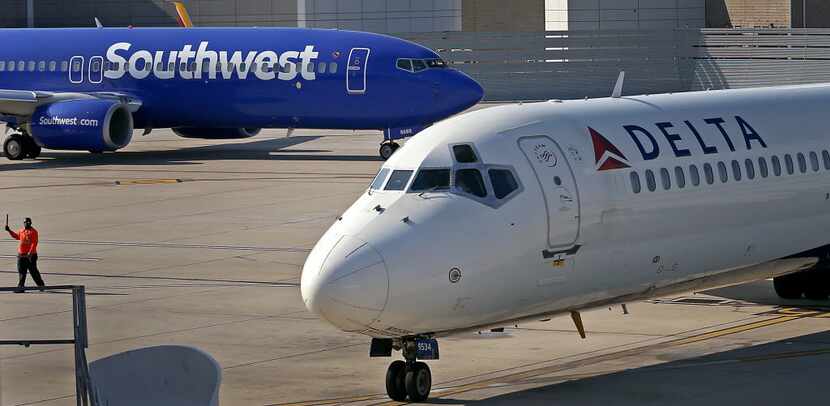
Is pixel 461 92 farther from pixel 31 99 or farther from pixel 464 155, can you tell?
pixel 464 155

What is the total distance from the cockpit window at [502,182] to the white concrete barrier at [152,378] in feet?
14.4

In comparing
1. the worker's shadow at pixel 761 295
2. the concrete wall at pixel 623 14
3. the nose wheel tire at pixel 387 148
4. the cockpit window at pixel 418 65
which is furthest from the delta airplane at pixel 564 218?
the concrete wall at pixel 623 14

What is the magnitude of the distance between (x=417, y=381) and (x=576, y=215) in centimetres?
265

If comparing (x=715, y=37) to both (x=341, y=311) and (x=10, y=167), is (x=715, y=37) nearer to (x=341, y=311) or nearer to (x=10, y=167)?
(x=10, y=167)

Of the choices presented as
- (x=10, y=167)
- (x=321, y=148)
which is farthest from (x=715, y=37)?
(x=10, y=167)

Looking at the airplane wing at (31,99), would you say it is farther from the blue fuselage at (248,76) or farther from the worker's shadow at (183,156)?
the worker's shadow at (183,156)

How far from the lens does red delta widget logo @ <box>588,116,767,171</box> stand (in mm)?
18625

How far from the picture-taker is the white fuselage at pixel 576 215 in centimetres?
1630

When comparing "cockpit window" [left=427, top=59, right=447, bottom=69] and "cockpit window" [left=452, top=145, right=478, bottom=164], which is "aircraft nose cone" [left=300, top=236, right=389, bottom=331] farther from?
"cockpit window" [left=427, top=59, right=447, bottom=69]

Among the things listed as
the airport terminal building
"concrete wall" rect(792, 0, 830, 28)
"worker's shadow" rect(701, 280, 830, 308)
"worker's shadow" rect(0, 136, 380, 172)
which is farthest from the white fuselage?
"concrete wall" rect(792, 0, 830, 28)

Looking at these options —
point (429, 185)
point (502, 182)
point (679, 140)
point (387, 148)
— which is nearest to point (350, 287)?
point (429, 185)

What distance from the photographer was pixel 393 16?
78.3 meters

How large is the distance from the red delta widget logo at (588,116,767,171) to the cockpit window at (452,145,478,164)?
167 centimetres

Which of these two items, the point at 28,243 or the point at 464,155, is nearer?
the point at 464,155
